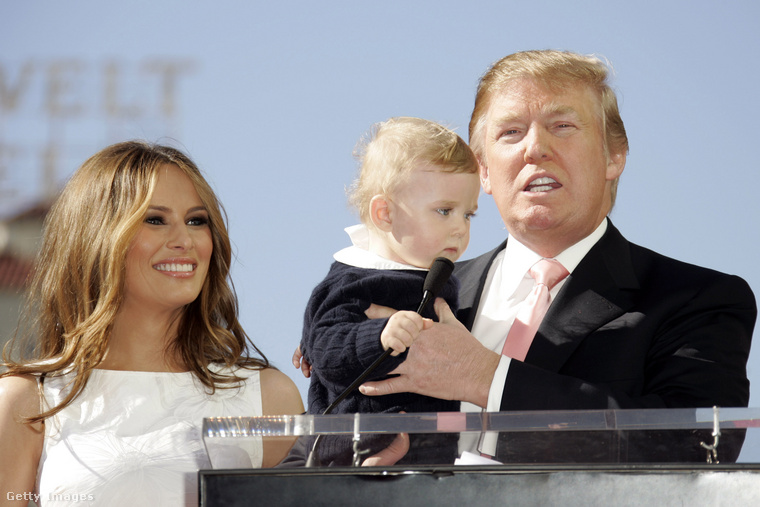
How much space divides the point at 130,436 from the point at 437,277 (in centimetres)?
83

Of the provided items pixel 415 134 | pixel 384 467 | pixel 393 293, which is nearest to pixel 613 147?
pixel 415 134

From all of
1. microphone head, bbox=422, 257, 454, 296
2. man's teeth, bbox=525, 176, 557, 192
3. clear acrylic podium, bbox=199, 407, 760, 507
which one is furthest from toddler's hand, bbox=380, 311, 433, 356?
clear acrylic podium, bbox=199, 407, 760, 507

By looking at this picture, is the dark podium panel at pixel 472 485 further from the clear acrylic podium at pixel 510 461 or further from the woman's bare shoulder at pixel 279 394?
the woman's bare shoulder at pixel 279 394

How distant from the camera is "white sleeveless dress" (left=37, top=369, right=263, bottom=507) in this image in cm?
194

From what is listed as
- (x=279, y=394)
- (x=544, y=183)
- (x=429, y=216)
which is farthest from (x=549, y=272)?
(x=279, y=394)

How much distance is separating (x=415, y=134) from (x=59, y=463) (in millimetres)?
1141

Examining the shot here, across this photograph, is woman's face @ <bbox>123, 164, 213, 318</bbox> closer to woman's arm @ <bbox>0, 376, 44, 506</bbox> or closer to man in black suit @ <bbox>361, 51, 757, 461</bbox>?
woman's arm @ <bbox>0, 376, 44, 506</bbox>

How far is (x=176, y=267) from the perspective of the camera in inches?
82.4

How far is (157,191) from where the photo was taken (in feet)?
6.90

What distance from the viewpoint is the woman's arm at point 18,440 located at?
6.31 ft

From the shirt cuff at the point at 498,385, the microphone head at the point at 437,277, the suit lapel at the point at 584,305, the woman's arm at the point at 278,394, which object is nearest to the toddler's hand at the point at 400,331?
the microphone head at the point at 437,277

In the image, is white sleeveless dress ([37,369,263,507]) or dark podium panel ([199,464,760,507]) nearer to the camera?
dark podium panel ([199,464,760,507])

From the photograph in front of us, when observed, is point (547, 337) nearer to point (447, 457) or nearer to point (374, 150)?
point (374, 150)

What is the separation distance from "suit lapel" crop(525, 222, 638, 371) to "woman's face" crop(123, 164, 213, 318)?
2.72 ft
